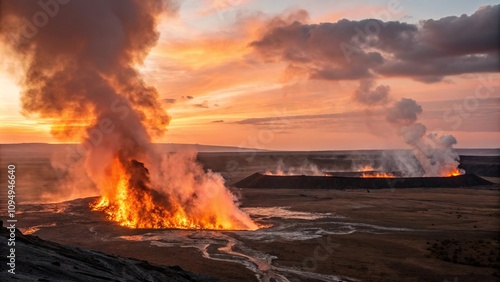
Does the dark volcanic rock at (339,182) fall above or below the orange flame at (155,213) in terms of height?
above

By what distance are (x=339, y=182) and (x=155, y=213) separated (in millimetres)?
70612

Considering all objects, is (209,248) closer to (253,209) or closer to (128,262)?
(128,262)

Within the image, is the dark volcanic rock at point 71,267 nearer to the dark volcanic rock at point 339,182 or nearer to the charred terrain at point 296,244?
the charred terrain at point 296,244

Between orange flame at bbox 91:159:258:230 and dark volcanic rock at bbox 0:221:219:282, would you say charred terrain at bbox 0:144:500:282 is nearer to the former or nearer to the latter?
dark volcanic rock at bbox 0:221:219:282

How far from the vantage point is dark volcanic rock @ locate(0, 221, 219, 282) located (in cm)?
2043

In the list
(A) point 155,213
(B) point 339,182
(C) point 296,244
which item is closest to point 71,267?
(C) point 296,244

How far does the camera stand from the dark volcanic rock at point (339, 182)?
114000mm

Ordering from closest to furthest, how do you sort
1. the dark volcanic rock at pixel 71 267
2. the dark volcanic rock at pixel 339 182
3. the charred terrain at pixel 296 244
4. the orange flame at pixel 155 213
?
the dark volcanic rock at pixel 71 267
the charred terrain at pixel 296 244
the orange flame at pixel 155 213
the dark volcanic rock at pixel 339 182

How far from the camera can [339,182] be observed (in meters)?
115

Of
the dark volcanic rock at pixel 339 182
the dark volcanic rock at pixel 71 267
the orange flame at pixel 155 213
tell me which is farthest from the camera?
the dark volcanic rock at pixel 339 182

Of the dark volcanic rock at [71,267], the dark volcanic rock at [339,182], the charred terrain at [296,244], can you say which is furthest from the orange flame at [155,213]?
the dark volcanic rock at [339,182]

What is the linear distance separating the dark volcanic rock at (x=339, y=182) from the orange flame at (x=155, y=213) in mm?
56538

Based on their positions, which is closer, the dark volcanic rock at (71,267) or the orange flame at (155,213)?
the dark volcanic rock at (71,267)

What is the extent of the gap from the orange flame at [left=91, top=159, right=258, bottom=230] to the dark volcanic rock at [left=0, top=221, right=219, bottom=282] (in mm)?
24829
